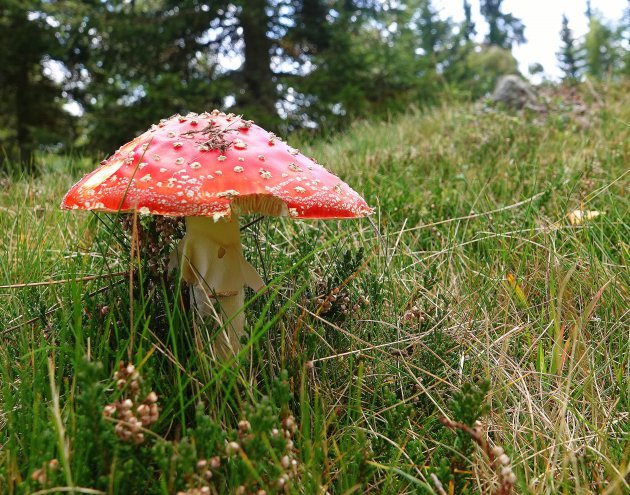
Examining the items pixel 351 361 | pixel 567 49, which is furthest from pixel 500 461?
pixel 567 49

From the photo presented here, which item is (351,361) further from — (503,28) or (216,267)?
(503,28)

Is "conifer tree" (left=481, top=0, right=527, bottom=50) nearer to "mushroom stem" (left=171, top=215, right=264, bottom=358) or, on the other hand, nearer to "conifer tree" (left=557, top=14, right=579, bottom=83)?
"conifer tree" (left=557, top=14, right=579, bottom=83)

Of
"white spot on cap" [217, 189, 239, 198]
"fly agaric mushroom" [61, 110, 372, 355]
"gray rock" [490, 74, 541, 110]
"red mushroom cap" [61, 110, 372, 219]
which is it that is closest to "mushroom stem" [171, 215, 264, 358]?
"fly agaric mushroom" [61, 110, 372, 355]

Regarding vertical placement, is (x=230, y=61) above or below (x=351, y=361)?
above

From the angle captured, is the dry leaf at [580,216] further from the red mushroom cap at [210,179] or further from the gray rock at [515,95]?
the gray rock at [515,95]

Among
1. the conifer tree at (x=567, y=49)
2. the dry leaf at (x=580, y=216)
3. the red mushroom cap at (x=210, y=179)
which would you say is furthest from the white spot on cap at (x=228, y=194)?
the conifer tree at (x=567, y=49)

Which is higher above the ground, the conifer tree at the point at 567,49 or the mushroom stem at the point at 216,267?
the conifer tree at the point at 567,49
